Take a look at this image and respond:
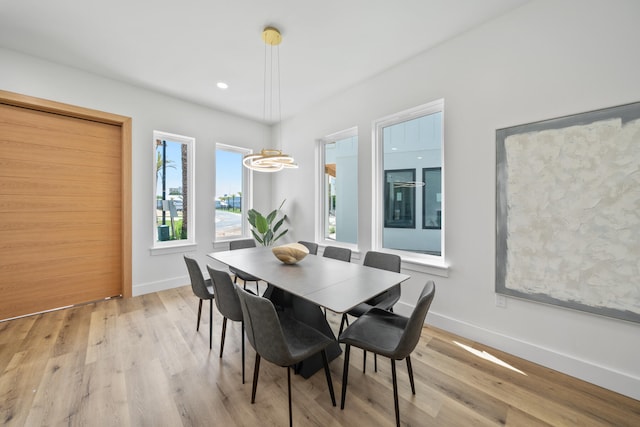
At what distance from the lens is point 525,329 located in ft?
6.68

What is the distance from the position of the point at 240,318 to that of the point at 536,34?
328 cm

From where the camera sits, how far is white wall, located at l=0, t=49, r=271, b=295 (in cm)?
Result: 271

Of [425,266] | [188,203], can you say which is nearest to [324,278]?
[425,266]

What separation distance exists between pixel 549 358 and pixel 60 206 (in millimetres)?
5313

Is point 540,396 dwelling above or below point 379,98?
below

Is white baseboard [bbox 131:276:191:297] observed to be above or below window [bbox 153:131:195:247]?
below

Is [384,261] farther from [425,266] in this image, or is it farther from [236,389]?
[236,389]

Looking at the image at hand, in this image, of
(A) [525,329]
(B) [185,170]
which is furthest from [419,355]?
(B) [185,170]

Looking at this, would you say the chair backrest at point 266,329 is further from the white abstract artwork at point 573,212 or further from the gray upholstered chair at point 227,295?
the white abstract artwork at point 573,212

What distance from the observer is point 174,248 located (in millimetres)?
3734

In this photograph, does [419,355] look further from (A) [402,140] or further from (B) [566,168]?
(A) [402,140]

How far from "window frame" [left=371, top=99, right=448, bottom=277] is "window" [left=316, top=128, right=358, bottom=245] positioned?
1.43 feet

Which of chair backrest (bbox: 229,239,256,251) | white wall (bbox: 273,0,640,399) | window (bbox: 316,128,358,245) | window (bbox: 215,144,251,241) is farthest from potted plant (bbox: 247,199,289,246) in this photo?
white wall (bbox: 273,0,640,399)

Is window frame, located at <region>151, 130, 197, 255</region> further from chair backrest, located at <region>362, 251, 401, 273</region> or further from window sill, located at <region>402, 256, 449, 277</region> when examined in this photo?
window sill, located at <region>402, 256, 449, 277</region>
